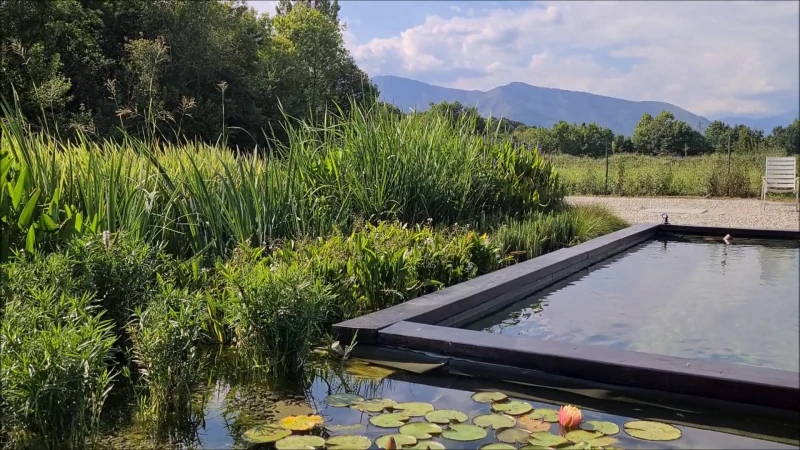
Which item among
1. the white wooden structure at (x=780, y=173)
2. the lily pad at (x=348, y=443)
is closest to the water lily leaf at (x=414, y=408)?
the lily pad at (x=348, y=443)

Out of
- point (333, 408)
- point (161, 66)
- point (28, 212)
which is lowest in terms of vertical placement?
point (333, 408)

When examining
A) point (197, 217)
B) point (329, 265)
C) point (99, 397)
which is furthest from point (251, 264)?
point (99, 397)

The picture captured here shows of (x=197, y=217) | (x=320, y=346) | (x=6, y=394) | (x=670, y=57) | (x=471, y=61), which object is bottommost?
(x=320, y=346)

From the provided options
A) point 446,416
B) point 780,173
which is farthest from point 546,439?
point 780,173

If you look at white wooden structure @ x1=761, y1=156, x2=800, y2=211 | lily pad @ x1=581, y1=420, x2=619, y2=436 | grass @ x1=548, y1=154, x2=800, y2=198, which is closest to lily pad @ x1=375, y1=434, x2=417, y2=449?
lily pad @ x1=581, y1=420, x2=619, y2=436

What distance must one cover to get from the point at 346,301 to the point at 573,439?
5.53 ft

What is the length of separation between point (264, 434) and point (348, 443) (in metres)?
0.28

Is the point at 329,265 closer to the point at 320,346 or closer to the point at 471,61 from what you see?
the point at 320,346

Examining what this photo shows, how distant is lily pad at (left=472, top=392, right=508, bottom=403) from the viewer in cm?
240

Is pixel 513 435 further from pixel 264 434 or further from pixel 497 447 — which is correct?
pixel 264 434

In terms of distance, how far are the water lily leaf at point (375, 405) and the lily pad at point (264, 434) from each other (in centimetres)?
34

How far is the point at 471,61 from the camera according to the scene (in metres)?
5.29

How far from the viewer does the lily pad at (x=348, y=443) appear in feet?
6.49

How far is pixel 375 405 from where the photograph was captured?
235cm
